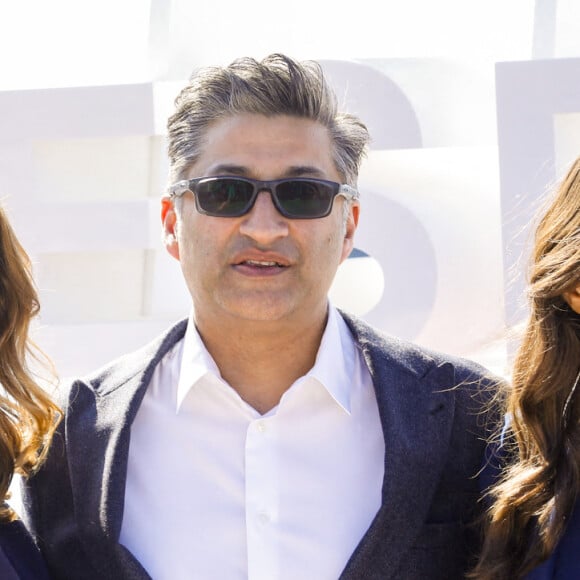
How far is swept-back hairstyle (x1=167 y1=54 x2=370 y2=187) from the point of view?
281 cm

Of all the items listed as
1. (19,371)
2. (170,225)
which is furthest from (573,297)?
(19,371)

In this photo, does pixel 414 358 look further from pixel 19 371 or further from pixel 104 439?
pixel 19 371

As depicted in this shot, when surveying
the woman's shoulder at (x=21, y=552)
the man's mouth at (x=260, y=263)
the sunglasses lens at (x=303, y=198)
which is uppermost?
the sunglasses lens at (x=303, y=198)

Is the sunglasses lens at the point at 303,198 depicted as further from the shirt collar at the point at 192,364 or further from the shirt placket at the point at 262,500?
the shirt placket at the point at 262,500

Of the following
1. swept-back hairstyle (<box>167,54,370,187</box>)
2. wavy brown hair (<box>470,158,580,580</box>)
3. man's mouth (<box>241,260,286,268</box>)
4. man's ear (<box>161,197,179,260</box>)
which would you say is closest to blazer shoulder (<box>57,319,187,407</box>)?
man's ear (<box>161,197,179,260</box>)

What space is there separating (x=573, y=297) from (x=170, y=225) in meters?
1.19

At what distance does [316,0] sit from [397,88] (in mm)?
1210

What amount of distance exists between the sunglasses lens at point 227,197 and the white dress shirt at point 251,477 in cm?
40

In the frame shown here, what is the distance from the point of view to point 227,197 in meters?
2.68

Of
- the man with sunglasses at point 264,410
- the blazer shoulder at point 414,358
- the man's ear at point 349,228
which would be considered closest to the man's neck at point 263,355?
the man with sunglasses at point 264,410

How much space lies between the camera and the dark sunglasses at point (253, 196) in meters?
2.68

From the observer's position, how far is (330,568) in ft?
8.08

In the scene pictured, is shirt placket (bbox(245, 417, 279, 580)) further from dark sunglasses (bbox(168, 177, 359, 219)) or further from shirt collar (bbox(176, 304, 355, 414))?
dark sunglasses (bbox(168, 177, 359, 219))

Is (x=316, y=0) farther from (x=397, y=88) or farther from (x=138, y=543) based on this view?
(x=138, y=543)
